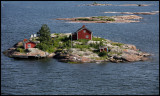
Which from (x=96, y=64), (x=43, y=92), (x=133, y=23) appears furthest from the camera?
(x=133, y=23)

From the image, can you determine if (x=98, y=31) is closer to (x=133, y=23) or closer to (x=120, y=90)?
(x=133, y=23)

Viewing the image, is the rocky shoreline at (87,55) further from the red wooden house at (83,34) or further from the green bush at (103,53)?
the red wooden house at (83,34)

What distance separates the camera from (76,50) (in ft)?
249

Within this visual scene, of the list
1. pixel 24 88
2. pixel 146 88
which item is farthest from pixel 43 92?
pixel 146 88

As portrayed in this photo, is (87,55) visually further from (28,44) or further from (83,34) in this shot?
(28,44)

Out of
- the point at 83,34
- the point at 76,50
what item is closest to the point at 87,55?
the point at 76,50

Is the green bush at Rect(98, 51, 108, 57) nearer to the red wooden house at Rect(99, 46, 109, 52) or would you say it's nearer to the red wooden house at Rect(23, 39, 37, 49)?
the red wooden house at Rect(99, 46, 109, 52)

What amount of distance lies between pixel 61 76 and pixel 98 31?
5896 centimetres

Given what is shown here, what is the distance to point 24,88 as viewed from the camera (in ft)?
183

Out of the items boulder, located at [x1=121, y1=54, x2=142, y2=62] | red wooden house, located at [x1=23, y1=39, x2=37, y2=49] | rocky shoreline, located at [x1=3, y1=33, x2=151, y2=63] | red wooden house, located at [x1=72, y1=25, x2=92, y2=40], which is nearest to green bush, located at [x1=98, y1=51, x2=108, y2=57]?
→ rocky shoreline, located at [x1=3, y1=33, x2=151, y2=63]

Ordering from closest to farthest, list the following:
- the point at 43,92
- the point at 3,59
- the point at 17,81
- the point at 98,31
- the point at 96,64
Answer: the point at 43,92
the point at 17,81
the point at 96,64
the point at 3,59
the point at 98,31

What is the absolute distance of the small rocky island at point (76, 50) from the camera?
7306 cm

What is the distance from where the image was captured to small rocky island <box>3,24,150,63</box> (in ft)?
240

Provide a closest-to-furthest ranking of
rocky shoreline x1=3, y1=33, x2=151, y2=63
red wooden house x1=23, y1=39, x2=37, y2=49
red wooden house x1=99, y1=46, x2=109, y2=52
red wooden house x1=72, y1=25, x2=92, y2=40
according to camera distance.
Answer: rocky shoreline x1=3, y1=33, x2=151, y2=63 < red wooden house x1=99, y1=46, x2=109, y2=52 < red wooden house x1=23, y1=39, x2=37, y2=49 < red wooden house x1=72, y1=25, x2=92, y2=40
